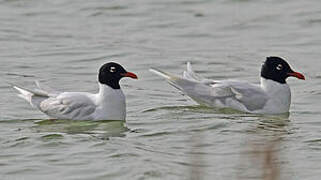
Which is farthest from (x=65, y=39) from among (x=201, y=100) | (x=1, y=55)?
(x=201, y=100)

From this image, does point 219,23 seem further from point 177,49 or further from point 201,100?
point 201,100

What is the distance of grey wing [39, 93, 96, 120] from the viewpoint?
13.2 metres

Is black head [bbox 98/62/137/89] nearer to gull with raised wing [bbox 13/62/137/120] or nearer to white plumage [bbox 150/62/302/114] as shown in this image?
gull with raised wing [bbox 13/62/137/120]

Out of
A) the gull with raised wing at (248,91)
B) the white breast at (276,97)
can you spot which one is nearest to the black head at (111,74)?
the gull with raised wing at (248,91)

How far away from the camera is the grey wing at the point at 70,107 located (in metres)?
13.2

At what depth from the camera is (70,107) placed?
1316 cm

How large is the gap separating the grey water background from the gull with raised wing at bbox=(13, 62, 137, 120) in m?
0.14

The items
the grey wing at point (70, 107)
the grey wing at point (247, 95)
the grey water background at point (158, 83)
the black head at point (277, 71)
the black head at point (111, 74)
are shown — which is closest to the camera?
the grey water background at point (158, 83)

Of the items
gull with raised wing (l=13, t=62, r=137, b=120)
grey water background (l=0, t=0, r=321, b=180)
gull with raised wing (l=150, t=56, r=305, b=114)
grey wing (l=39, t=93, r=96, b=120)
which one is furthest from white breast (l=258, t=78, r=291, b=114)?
grey wing (l=39, t=93, r=96, b=120)

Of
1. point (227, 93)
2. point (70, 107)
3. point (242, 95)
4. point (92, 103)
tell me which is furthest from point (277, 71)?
point (70, 107)

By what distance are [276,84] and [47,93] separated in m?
3.15

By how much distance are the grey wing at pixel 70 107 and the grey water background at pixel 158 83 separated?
0.14m

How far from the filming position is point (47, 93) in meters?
13.5

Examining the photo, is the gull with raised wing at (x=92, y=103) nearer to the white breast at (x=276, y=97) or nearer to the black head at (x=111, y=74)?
the black head at (x=111, y=74)
